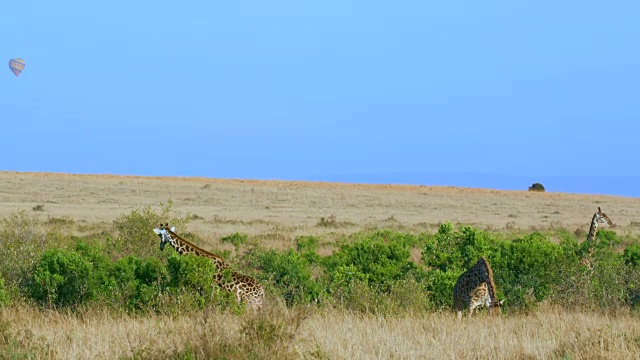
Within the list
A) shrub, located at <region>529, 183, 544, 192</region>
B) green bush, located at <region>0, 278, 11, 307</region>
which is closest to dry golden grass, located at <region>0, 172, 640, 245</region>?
shrub, located at <region>529, 183, 544, 192</region>

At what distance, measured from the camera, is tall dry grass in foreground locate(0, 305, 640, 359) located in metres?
7.09

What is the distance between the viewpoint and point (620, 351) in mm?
7883

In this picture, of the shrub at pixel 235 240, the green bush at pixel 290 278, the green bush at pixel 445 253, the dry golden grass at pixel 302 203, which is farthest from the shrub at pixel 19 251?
the dry golden grass at pixel 302 203

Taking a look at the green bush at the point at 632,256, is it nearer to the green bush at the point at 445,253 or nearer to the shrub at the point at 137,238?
the green bush at the point at 445,253

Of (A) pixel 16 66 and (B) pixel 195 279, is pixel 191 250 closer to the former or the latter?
(B) pixel 195 279

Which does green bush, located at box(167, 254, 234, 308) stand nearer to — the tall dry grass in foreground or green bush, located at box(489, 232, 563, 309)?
the tall dry grass in foreground

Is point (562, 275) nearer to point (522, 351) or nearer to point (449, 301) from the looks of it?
point (449, 301)

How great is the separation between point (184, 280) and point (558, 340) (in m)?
4.89

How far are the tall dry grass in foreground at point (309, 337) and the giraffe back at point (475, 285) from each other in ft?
1.41

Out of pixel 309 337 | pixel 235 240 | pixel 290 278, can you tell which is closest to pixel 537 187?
pixel 235 240

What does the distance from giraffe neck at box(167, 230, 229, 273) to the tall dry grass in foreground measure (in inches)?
68.1

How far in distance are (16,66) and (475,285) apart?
49100mm

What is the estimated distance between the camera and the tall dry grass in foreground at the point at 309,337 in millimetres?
7090

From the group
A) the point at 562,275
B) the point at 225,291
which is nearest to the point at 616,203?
the point at 562,275
